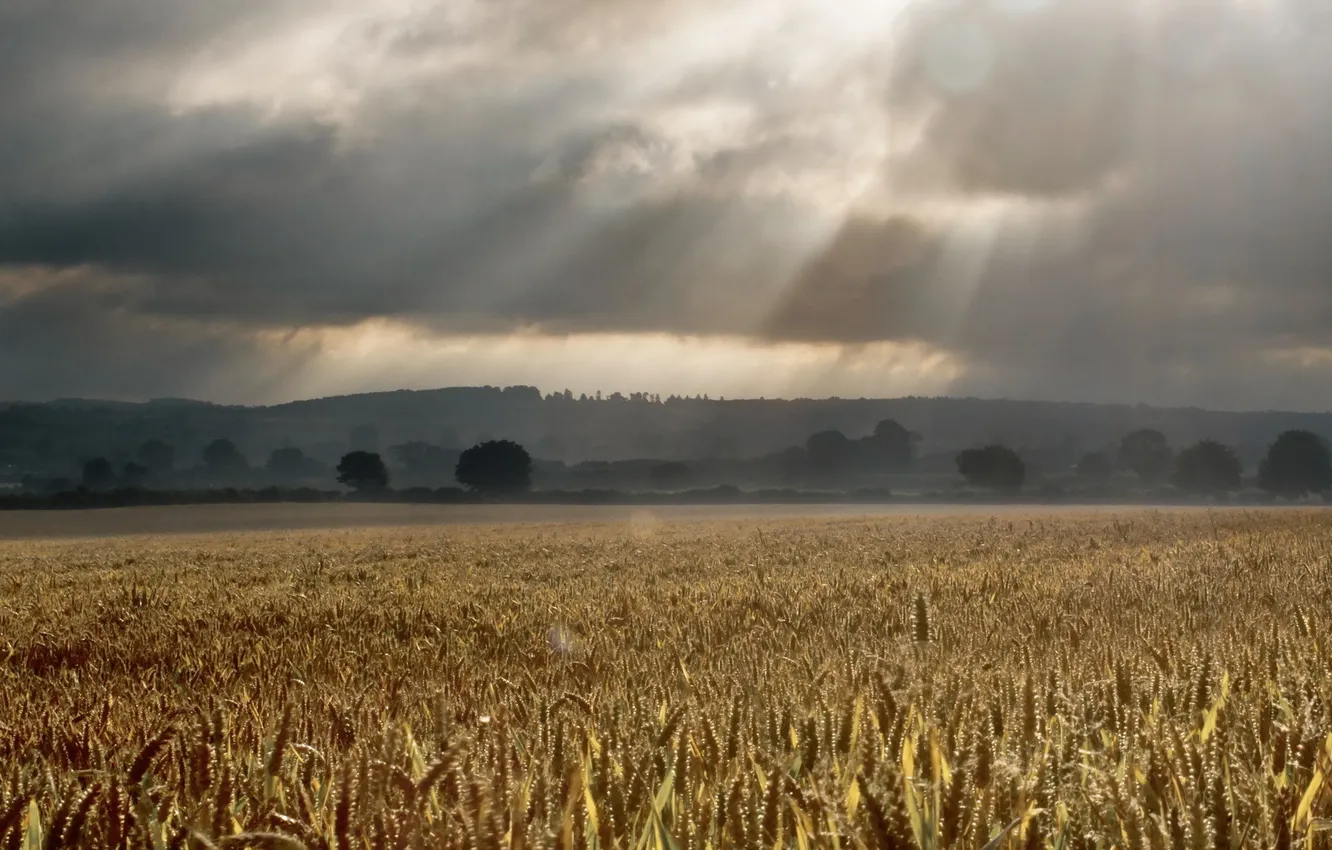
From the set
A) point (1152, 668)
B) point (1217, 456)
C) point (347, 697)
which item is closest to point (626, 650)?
point (347, 697)

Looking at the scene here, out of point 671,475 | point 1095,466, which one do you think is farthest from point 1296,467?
point 671,475

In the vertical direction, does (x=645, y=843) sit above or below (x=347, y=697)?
above

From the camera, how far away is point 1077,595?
378 inches

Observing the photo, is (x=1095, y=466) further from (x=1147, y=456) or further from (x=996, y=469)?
(x=996, y=469)

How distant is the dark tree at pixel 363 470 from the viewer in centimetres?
14925

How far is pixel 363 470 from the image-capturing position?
151m

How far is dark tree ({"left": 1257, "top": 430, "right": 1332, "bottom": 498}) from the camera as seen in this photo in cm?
16000

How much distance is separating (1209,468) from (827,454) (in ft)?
185

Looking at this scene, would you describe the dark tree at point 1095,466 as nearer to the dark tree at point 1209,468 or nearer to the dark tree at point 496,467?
the dark tree at point 1209,468

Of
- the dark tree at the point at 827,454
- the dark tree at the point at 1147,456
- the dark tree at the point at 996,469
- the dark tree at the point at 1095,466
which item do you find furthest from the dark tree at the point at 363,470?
the dark tree at the point at 1147,456

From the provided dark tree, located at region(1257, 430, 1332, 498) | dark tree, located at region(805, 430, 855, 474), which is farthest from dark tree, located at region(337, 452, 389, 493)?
dark tree, located at region(1257, 430, 1332, 498)

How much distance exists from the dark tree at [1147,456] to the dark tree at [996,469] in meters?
44.1

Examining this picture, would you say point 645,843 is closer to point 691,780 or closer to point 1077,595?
point 691,780

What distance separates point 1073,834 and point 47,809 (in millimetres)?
2661
